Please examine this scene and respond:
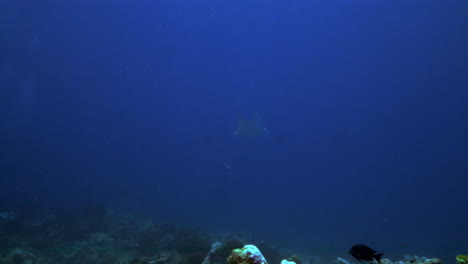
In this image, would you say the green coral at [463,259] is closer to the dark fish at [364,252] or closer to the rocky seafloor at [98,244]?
the dark fish at [364,252]

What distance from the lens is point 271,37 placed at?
108125 millimetres

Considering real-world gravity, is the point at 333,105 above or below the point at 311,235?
above

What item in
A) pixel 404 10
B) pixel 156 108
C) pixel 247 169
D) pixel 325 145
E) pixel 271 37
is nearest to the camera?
pixel 404 10

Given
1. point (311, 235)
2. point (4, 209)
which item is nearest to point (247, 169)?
point (311, 235)

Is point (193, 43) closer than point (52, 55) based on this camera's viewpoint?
No

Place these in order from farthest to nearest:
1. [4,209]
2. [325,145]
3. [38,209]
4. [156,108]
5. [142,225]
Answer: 1. [156,108]
2. [325,145]
3. [38,209]
4. [4,209]
5. [142,225]

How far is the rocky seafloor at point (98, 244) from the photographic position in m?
9.86

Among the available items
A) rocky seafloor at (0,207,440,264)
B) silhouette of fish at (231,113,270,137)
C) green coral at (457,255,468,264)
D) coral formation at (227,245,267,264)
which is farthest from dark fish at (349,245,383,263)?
silhouette of fish at (231,113,270,137)

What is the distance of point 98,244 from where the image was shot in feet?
42.7

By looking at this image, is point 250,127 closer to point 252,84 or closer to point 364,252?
point 364,252

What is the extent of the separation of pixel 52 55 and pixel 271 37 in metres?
75.7

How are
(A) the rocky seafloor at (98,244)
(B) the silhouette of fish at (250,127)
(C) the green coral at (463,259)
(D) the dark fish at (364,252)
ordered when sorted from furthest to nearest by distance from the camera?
(B) the silhouette of fish at (250,127) → (A) the rocky seafloor at (98,244) → (D) the dark fish at (364,252) → (C) the green coral at (463,259)

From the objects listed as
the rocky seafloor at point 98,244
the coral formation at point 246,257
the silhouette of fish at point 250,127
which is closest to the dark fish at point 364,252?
the coral formation at point 246,257

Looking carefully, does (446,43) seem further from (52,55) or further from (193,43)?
(52,55)
